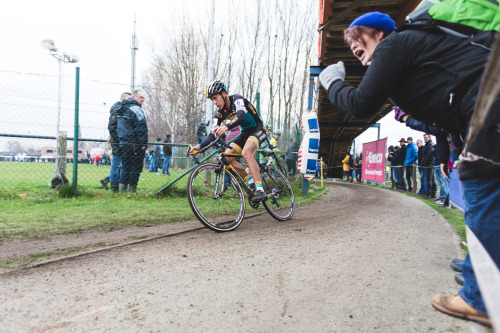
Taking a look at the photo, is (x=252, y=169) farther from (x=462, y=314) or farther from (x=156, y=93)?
(x=156, y=93)

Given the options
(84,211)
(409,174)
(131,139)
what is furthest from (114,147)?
(409,174)

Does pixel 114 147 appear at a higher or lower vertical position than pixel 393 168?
higher

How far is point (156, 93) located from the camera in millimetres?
8648

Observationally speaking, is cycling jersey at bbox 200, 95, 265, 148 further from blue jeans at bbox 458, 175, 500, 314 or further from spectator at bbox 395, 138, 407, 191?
spectator at bbox 395, 138, 407, 191

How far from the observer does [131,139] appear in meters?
7.15

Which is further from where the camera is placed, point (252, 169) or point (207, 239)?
point (252, 169)

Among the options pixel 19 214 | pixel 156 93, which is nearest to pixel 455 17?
pixel 19 214

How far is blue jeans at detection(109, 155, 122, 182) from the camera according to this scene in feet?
23.5

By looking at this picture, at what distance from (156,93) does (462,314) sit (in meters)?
8.24

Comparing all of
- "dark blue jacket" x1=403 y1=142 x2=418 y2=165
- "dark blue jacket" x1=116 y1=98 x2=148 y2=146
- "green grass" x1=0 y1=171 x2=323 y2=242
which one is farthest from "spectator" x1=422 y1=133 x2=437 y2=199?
"dark blue jacket" x1=116 y1=98 x2=148 y2=146

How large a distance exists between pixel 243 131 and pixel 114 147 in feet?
11.9

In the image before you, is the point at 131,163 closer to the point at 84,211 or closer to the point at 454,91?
the point at 84,211

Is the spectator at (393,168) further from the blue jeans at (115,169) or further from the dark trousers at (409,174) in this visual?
the blue jeans at (115,169)

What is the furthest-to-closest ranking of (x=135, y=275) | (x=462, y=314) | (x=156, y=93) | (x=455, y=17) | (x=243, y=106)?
(x=156, y=93)
(x=243, y=106)
(x=135, y=275)
(x=462, y=314)
(x=455, y=17)
